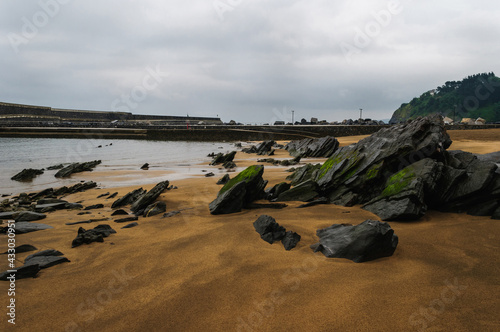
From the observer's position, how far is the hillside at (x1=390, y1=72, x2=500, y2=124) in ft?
402

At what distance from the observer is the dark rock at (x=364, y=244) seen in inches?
136

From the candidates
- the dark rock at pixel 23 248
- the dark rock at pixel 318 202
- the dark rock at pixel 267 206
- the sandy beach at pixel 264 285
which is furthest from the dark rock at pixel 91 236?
the dark rock at pixel 318 202

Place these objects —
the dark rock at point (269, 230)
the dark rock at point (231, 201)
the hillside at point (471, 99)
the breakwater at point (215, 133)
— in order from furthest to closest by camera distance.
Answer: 1. the hillside at point (471, 99)
2. the breakwater at point (215, 133)
3. the dark rock at point (231, 201)
4. the dark rock at point (269, 230)

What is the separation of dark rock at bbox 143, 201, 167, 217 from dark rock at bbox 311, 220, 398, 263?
4294 millimetres

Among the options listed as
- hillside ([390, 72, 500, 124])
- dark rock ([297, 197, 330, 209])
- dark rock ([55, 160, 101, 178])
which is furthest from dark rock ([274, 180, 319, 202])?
hillside ([390, 72, 500, 124])

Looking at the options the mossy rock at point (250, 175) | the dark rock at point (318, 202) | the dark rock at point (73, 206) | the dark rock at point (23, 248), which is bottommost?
the dark rock at point (73, 206)

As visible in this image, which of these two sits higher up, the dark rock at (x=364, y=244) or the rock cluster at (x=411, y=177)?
the rock cluster at (x=411, y=177)

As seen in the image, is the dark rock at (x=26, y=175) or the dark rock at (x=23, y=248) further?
the dark rock at (x=26, y=175)

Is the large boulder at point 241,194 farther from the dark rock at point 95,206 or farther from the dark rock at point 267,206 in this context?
the dark rock at point 95,206

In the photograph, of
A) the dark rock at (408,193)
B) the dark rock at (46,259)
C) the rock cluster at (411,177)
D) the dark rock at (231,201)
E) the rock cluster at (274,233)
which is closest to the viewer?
the dark rock at (46,259)

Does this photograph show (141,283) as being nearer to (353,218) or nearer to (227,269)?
(227,269)

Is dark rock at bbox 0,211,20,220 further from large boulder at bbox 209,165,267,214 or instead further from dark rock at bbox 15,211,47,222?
large boulder at bbox 209,165,267,214

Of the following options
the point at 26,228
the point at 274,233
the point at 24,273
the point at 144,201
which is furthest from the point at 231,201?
the point at 26,228

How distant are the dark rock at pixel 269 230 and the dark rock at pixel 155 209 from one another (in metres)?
3.01
